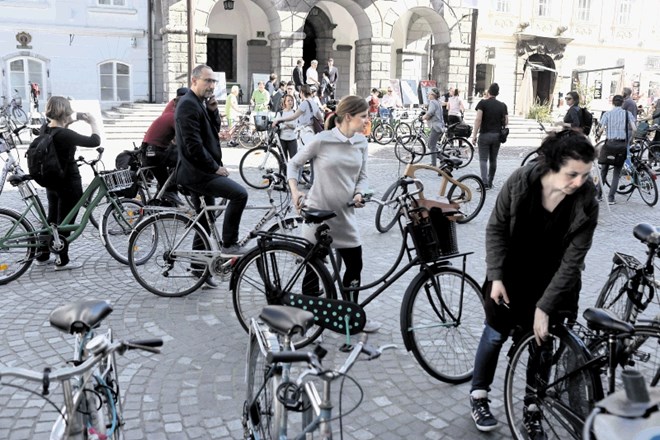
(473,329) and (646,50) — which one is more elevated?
(646,50)

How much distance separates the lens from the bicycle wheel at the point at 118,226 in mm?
6730

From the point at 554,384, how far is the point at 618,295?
1.61 metres

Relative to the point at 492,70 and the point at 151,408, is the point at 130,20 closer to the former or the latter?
the point at 492,70

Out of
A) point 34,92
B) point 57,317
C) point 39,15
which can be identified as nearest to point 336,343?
point 57,317

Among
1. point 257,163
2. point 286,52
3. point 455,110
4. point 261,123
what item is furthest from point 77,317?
point 286,52

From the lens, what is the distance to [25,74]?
22141 mm

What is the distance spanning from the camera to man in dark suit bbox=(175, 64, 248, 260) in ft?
17.7

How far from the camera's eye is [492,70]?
3097 centimetres

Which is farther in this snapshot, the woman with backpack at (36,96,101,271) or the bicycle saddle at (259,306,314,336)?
the woman with backpack at (36,96,101,271)

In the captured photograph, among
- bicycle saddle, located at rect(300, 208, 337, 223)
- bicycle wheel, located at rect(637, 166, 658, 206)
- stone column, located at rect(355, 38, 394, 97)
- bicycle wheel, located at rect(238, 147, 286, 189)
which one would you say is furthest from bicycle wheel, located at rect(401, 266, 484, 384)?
stone column, located at rect(355, 38, 394, 97)

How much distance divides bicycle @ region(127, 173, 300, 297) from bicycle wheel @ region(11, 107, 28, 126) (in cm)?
1760

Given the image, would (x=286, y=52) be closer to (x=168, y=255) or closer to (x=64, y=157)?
(x=64, y=157)

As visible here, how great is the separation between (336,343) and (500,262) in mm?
1851

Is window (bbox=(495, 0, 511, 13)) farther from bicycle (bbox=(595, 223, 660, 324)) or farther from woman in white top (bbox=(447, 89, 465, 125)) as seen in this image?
bicycle (bbox=(595, 223, 660, 324))
